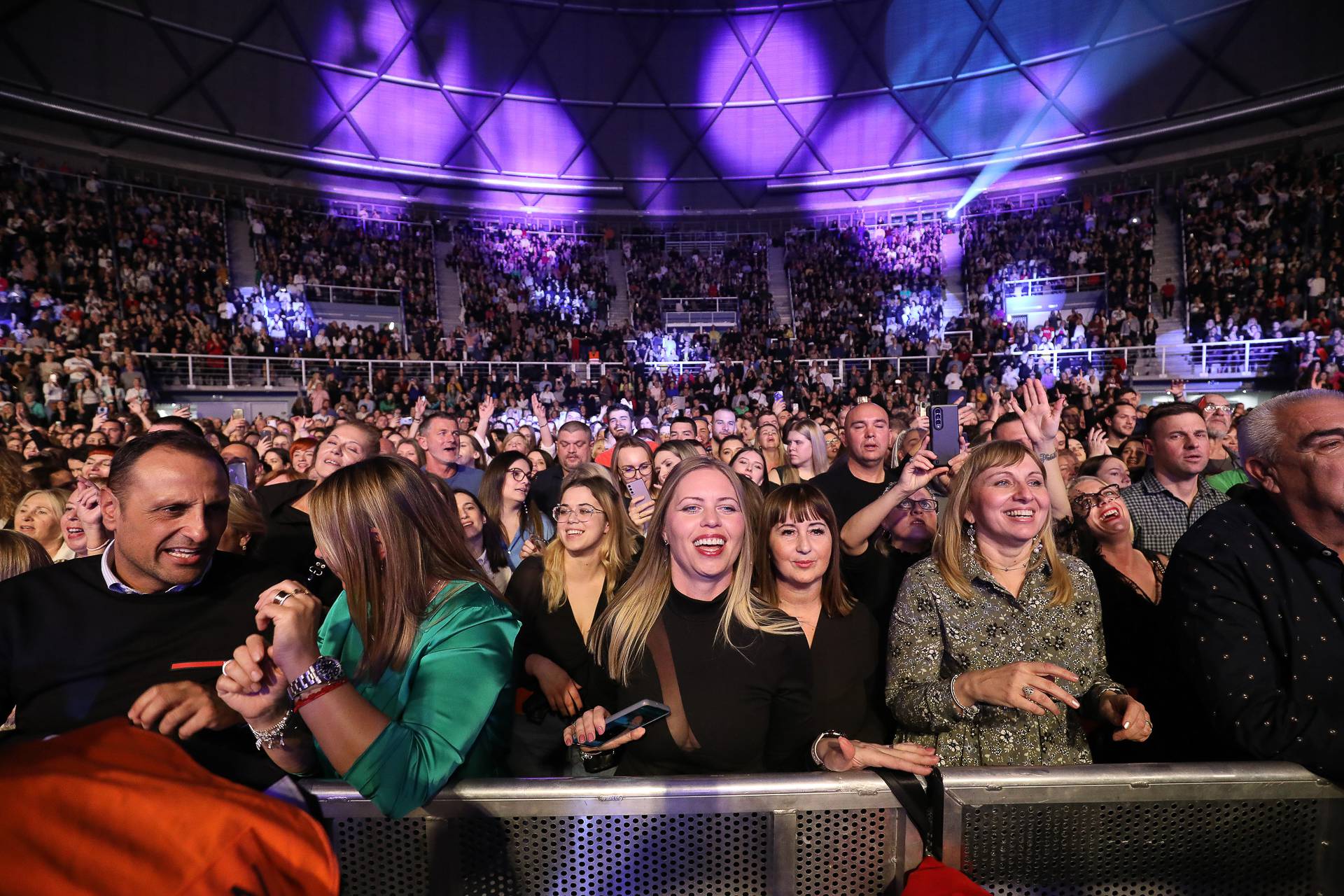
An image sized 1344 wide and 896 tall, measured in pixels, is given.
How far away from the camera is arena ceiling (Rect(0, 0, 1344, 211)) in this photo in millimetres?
20938

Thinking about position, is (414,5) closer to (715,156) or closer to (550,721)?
(715,156)

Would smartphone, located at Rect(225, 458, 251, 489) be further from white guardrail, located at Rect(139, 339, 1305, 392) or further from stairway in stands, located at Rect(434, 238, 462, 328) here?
stairway in stands, located at Rect(434, 238, 462, 328)

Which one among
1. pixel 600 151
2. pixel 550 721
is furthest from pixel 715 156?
pixel 550 721

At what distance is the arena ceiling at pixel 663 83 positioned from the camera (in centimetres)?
2094

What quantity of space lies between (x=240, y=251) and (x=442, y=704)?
79.6 feet

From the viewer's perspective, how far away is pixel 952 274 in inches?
969

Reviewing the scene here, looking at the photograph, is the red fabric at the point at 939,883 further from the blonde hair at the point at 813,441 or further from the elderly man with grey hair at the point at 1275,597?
the blonde hair at the point at 813,441

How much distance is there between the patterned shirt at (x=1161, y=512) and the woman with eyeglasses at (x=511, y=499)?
3.27m

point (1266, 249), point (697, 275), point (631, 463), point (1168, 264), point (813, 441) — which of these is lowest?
point (631, 463)

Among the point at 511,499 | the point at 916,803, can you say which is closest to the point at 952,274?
the point at 511,499

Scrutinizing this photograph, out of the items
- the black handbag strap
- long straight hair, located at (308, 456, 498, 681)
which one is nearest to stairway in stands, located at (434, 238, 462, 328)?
long straight hair, located at (308, 456, 498, 681)

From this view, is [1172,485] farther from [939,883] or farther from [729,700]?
[939,883]

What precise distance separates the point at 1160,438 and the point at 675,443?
2.66m

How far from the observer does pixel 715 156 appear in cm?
2916
